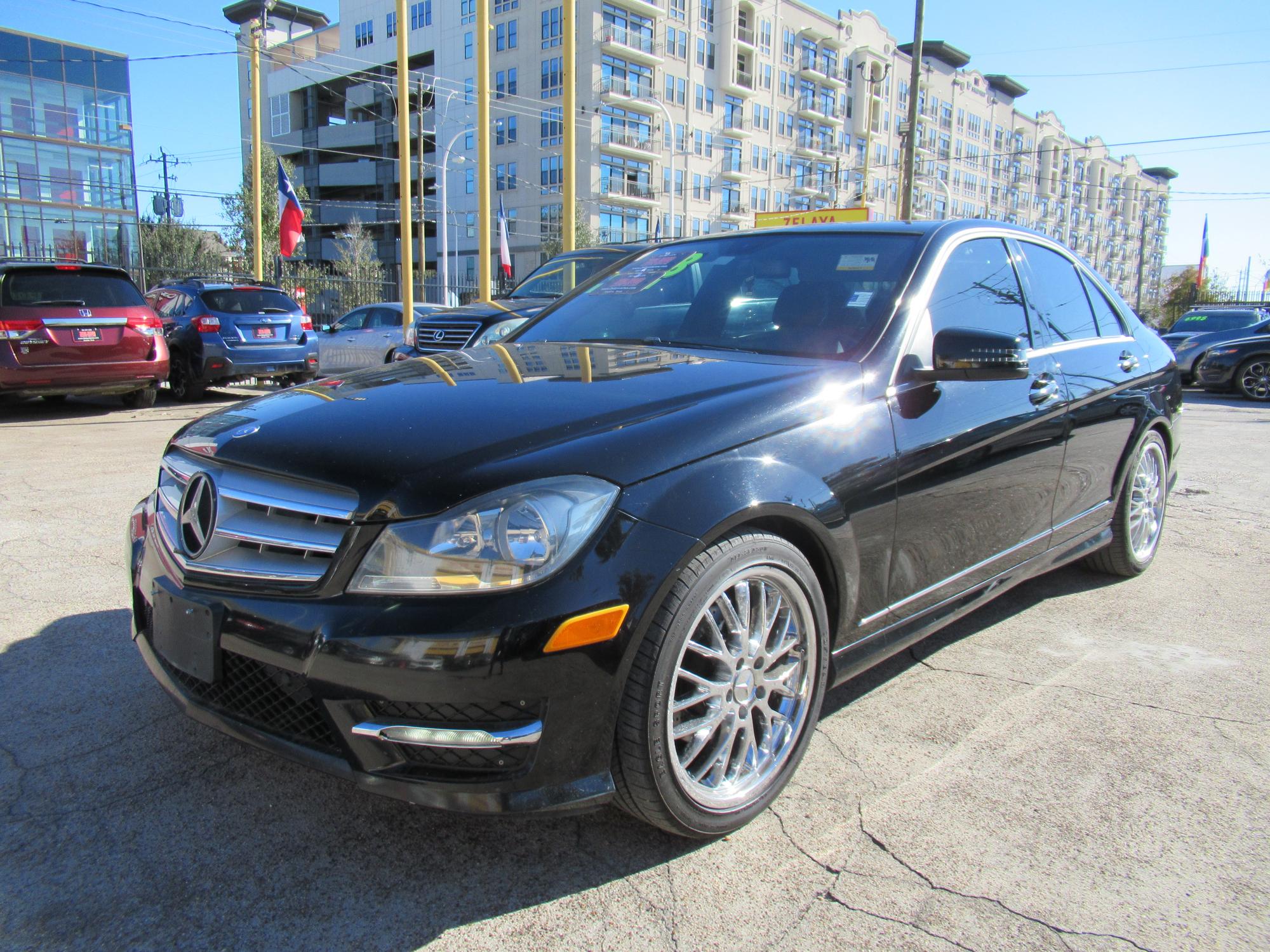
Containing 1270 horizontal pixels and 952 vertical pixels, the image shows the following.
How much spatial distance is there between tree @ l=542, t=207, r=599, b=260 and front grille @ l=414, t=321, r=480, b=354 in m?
39.6

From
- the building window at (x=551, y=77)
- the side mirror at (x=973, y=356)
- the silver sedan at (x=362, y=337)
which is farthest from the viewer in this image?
the building window at (x=551, y=77)

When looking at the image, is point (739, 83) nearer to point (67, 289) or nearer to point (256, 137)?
point (256, 137)

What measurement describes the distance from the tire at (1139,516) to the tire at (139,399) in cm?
1026

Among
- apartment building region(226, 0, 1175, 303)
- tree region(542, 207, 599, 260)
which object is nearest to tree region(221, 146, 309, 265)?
apartment building region(226, 0, 1175, 303)

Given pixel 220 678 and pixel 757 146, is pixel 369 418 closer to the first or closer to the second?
pixel 220 678

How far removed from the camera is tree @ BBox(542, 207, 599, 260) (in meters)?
49.2

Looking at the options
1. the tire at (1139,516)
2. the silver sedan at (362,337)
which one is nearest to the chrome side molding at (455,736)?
the tire at (1139,516)

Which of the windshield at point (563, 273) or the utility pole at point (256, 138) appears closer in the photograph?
the windshield at point (563, 273)

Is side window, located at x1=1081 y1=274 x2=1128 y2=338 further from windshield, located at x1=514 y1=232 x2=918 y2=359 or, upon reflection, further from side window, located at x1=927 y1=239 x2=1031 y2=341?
A: windshield, located at x1=514 y1=232 x2=918 y2=359

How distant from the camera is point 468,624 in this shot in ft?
5.74

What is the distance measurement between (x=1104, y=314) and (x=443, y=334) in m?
6.36

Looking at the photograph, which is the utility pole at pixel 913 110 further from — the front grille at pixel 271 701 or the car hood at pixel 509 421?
the front grille at pixel 271 701

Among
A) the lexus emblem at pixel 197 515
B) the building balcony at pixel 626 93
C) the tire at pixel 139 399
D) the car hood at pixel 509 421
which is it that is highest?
the building balcony at pixel 626 93

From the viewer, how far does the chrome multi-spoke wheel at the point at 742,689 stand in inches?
82.1
